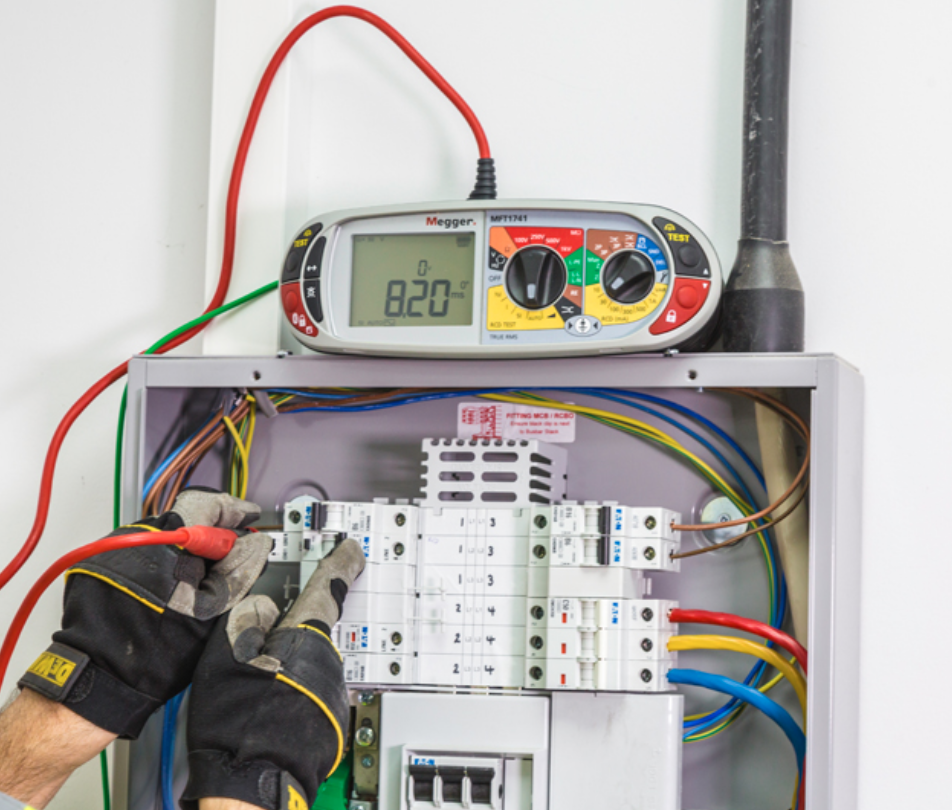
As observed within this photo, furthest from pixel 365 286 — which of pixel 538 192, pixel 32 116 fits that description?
pixel 32 116

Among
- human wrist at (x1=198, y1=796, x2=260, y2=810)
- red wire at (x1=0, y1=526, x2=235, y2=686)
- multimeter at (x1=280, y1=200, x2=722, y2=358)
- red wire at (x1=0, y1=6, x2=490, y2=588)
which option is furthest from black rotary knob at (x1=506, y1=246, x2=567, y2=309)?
human wrist at (x1=198, y1=796, x2=260, y2=810)

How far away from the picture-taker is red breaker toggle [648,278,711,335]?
951 mm

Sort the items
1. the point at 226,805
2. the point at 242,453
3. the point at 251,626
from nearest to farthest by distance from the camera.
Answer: the point at 226,805
the point at 251,626
the point at 242,453

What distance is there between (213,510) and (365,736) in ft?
0.90

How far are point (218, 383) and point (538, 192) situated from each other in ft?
1.46

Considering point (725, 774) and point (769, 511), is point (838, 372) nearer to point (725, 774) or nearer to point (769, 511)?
point (769, 511)

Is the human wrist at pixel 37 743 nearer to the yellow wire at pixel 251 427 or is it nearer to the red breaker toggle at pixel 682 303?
the yellow wire at pixel 251 427

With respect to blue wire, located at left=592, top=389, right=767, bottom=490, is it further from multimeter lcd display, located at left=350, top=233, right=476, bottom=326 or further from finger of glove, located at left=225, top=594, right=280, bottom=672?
finger of glove, located at left=225, top=594, right=280, bottom=672

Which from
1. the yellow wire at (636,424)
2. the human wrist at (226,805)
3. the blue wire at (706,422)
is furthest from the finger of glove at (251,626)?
the blue wire at (706,422)

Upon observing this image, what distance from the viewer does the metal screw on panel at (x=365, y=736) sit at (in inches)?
40.7

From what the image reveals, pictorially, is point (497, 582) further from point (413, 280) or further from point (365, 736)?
point (413, 280)

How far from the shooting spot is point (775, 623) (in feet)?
3.49

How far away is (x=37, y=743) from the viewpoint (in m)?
0.93

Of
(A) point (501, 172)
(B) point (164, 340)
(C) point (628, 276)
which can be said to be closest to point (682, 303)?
(C) point (628, 276)
